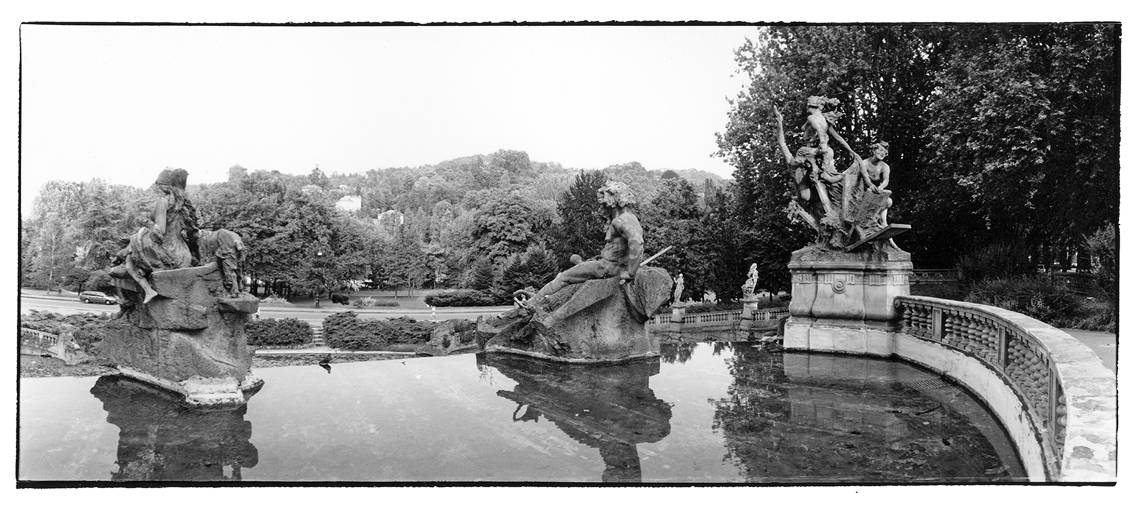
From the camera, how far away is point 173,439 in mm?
5383

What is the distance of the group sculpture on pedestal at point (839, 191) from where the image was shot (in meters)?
9.27

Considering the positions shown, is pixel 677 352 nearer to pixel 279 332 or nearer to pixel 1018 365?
pixel 1018 365

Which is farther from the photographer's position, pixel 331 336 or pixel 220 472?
pixel 331 336

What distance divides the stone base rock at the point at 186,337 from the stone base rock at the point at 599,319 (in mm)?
3145

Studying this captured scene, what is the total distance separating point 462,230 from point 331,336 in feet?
83.5

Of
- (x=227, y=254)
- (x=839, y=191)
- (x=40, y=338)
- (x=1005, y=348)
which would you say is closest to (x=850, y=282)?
(x=839, y=191)

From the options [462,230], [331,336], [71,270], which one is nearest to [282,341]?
[331,336]

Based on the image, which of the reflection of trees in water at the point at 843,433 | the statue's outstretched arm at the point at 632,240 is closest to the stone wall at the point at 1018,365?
the reflection of trees in water at the point at 843,433

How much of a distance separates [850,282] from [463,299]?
30210 millimetres

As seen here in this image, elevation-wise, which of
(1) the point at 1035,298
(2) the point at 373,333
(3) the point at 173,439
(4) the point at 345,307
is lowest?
(4) the point at 345,307

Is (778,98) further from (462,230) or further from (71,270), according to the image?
(462,230)

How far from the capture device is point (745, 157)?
2533cm

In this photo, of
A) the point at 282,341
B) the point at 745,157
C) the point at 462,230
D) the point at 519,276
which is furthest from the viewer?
the point at 462,230

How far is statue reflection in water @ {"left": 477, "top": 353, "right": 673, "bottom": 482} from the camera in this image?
5145 millimetres
